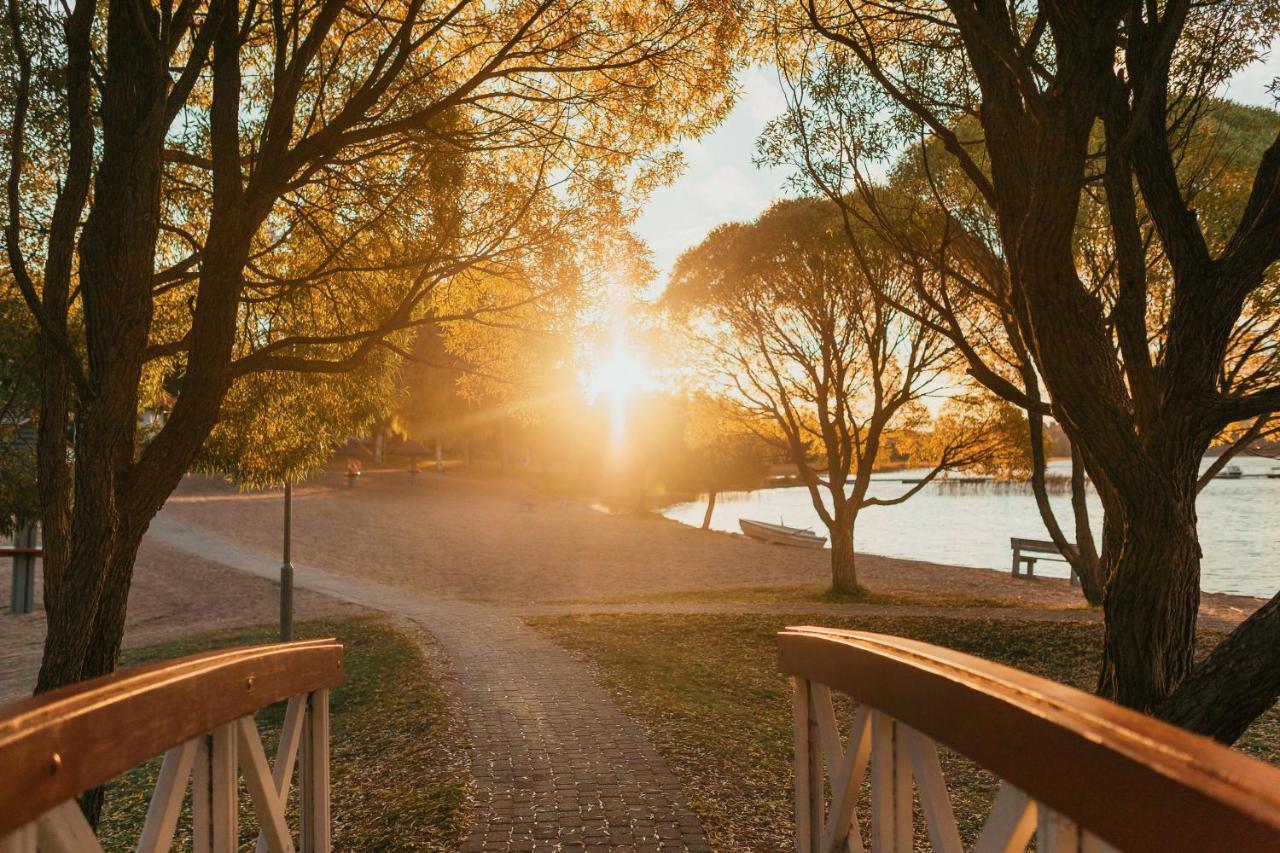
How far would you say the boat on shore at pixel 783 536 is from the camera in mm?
40375

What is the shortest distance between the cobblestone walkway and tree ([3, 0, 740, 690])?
2.64 m

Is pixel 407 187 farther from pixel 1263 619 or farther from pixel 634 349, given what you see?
pixel 1263 619

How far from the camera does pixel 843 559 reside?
68.6 feet

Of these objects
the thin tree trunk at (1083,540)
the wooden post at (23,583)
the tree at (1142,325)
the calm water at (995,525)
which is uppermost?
the tree at (1142,325)

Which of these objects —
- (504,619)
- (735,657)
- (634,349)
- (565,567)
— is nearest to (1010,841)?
(634,349)

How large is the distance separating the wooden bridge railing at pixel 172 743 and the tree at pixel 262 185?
3.27 meters

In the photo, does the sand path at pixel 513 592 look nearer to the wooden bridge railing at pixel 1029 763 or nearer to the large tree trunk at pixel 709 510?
the wooden bridge railing at pixel 1029 763

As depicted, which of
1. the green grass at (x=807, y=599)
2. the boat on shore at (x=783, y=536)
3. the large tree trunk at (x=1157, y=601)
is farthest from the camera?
the boat on shore at (x=783, y=536)

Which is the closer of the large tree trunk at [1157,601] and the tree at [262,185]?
the large tree trunk at [1157,601]

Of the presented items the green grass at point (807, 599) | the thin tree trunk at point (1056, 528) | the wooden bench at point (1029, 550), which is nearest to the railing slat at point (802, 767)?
the thin tree trunk at point (1056, 528)

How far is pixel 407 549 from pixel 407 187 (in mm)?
23067

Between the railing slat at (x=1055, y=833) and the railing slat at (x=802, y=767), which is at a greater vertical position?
the railing slat at (x=1055, y=833)

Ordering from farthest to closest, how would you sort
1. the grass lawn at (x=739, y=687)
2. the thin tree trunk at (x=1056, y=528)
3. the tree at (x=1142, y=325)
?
the thin tree trunk at (x=1056, y=528)
the grass lawn at (x=739, y=687)
the tree at (x=1142, y=325)

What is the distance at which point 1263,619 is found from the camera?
452 cm
